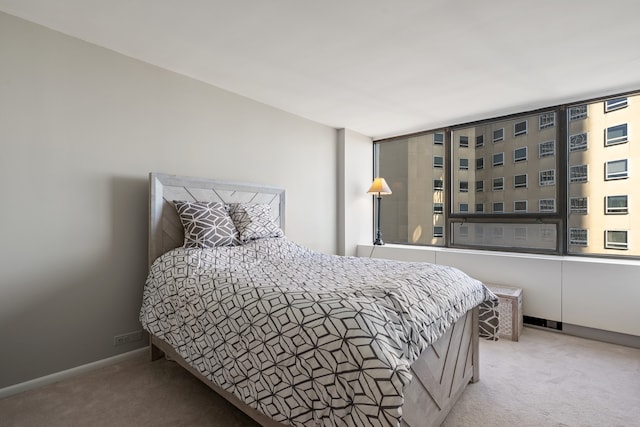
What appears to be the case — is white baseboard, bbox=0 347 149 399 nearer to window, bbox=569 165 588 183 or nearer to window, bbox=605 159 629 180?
window, bbox=569 165 588 183

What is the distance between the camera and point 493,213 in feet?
11.9

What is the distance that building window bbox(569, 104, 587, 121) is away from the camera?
309cm

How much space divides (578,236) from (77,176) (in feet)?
14.5

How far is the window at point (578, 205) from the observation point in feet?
10.1

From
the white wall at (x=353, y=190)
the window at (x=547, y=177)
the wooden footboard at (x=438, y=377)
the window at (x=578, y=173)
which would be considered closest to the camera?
the wooden footboard at (x=438, y=377)

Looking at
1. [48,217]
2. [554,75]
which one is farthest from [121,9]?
[554,75]

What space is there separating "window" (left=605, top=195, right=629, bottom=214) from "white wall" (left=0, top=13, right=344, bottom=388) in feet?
12.5

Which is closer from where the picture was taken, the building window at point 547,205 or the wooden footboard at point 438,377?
the wooden footboard at point 438,377

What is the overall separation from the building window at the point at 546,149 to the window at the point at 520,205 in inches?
20.5

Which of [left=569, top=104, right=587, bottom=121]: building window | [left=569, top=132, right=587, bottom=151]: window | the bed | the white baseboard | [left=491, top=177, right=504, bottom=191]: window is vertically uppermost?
[left=569, top=104, right=587, bottom=121]: building window

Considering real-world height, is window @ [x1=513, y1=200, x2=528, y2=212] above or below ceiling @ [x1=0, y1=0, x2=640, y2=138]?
below

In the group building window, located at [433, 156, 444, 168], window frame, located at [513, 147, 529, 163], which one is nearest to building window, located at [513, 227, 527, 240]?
window frame, located at [513, 147, 529, 163]

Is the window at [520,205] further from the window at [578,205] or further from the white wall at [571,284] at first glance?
the white wall at [571,284]

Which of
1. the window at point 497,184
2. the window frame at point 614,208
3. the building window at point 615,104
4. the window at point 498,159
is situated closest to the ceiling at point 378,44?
the building window at point 615,104
